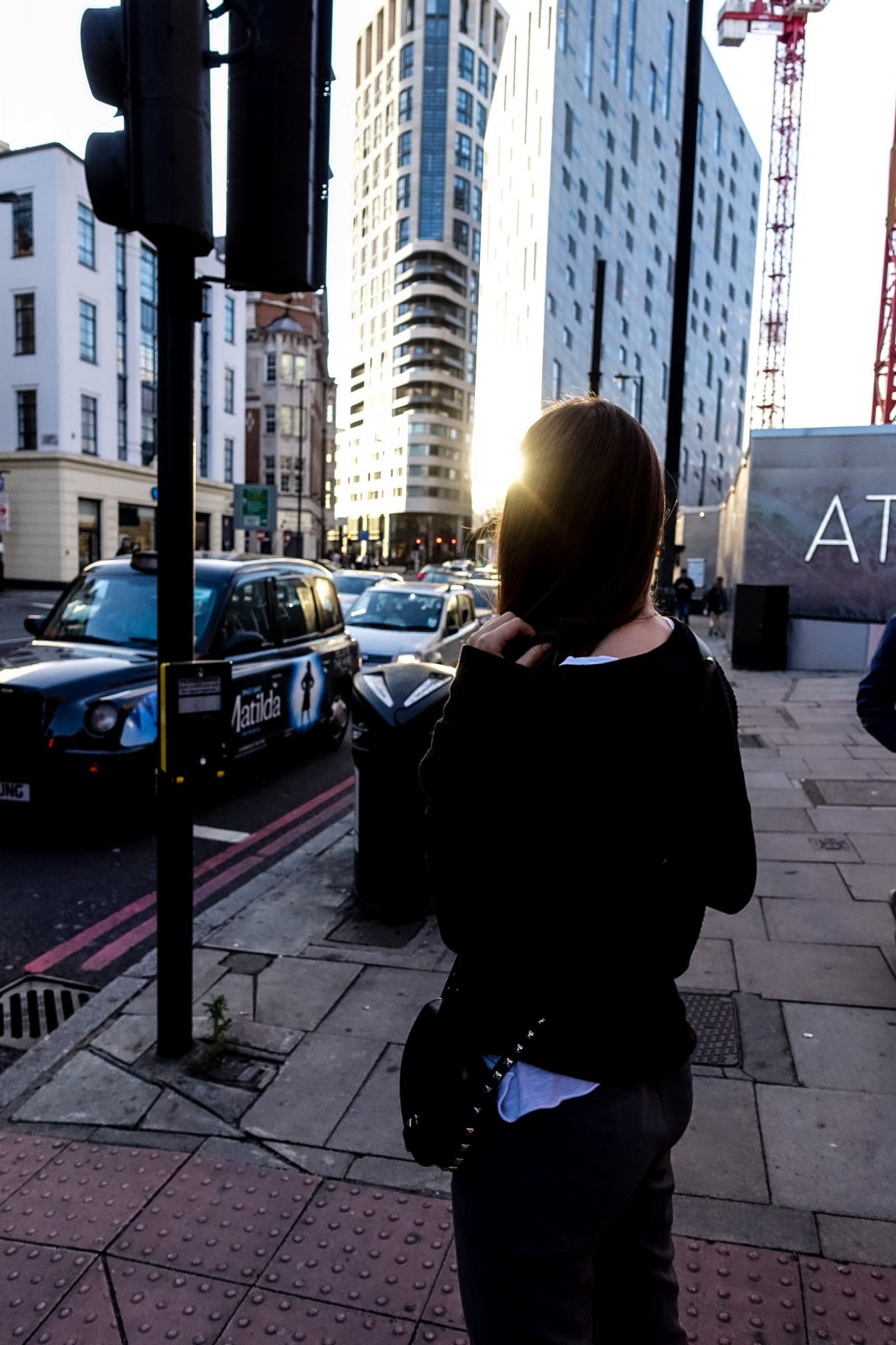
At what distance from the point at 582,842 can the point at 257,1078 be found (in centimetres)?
260

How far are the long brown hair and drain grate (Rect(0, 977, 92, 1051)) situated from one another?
3.58 m

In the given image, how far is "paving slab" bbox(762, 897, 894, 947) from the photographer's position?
469 cm

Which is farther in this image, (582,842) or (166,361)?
(166,361)

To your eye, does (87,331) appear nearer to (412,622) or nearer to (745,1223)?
(412,622)

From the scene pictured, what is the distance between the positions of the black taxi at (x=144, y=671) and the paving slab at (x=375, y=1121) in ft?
7.30

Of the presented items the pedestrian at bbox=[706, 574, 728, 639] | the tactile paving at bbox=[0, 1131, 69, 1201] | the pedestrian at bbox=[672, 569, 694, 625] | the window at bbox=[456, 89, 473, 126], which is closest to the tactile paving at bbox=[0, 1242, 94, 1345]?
the tactile paving at bbox=[0, 1131, 69, 1201]

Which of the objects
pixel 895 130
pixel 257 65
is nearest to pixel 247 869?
pixel 257 65

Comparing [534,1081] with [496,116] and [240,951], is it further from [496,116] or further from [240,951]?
[496,116]

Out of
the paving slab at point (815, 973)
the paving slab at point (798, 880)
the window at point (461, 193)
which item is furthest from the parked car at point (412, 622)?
the window at point (461, 193)

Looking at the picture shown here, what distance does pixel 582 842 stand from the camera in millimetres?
1276

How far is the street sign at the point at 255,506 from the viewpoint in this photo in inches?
1516

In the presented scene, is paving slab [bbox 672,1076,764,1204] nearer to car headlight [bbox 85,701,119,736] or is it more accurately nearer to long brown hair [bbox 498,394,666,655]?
long brown hair [bbox 498,394,666,655]

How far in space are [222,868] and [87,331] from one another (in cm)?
3736

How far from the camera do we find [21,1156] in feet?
9.73
